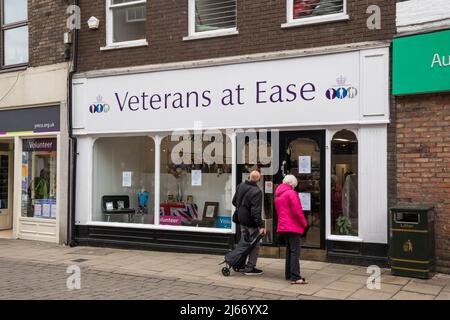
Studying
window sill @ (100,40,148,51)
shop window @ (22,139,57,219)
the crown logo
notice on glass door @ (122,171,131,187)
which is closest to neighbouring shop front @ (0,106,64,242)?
shop window @ (22,139,57,219)

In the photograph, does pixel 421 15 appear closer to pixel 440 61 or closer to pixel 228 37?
pixel 440 61

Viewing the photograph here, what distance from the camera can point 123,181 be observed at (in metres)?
12.1

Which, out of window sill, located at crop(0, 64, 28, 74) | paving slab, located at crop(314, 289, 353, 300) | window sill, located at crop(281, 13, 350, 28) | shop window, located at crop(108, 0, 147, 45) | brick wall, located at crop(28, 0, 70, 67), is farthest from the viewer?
window sill, located at crop(0, 64, 28, 74)

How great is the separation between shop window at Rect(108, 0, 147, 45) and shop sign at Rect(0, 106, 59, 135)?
7.38 feet

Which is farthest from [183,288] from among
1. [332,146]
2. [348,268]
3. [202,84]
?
[202,84]

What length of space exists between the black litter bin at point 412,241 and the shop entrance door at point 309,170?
61.3 inches

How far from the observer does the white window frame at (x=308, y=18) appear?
30.6 ft

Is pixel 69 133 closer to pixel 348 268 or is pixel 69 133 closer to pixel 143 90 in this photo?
pixel 143 90

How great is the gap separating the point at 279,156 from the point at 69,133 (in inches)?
196

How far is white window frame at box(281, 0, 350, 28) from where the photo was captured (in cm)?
931

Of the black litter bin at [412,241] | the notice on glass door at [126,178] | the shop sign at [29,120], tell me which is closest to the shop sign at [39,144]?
the shop sign at [29,120]

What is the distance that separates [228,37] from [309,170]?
3023 mm

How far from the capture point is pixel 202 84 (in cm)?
1054

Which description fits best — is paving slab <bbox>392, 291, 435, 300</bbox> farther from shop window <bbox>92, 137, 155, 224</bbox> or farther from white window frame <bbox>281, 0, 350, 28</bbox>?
shop window <bbox>92, 137, 155, 224</bbox>
